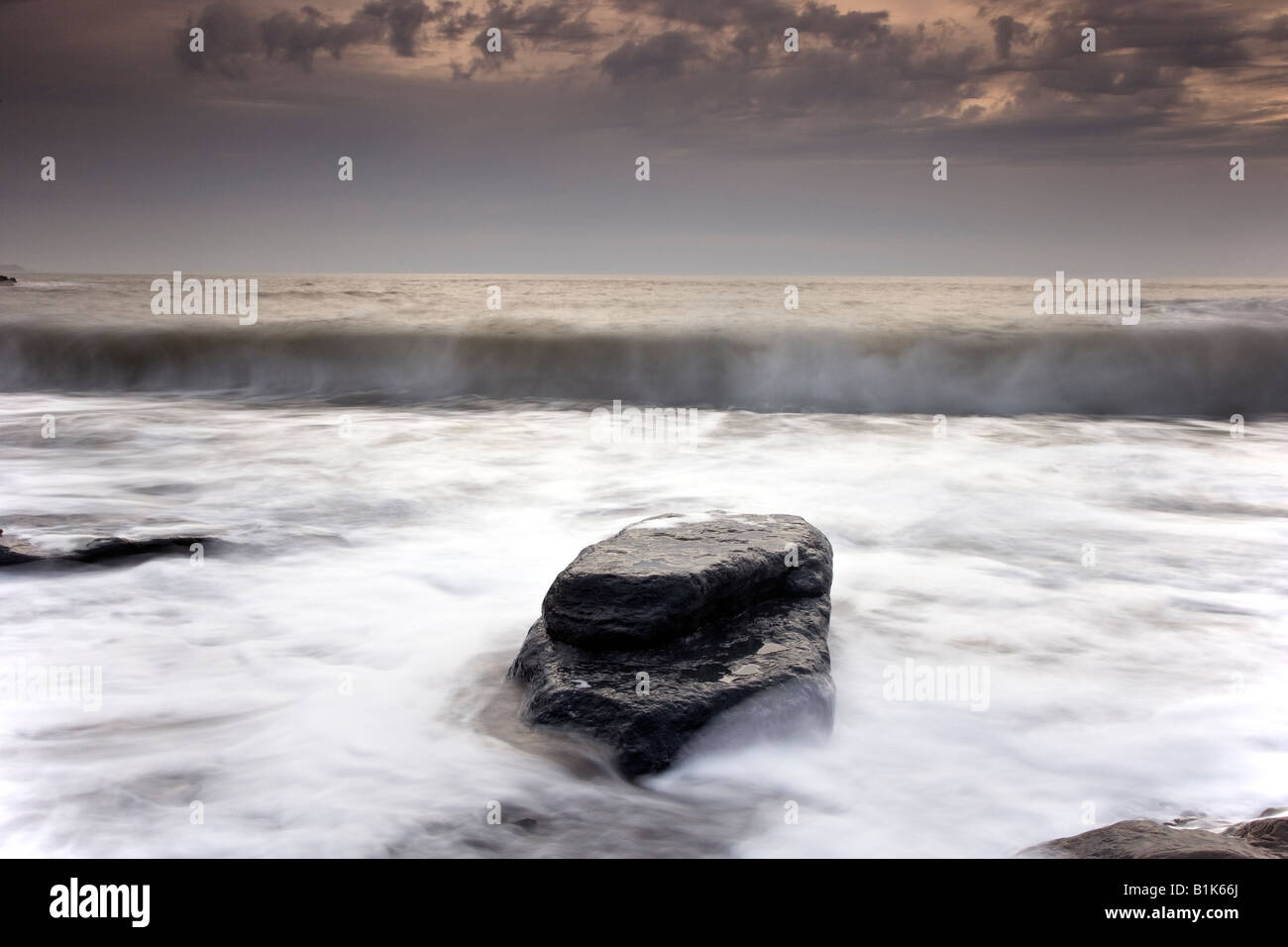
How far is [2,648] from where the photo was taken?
386 centimetres

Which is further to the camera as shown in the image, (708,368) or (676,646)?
(708,368)

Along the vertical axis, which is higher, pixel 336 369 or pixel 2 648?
pixel 336 369

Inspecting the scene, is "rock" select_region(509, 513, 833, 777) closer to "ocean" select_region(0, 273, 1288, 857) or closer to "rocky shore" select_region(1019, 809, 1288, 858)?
"ocean" select_region(0, 273, 1288, 857)

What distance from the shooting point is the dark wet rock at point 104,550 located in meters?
4.86

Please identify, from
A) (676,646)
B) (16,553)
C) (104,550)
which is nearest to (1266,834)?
(676,646)

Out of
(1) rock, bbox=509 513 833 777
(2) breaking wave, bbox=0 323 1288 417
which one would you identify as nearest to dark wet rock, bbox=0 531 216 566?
(1) rock, bbox=509 513 833 777

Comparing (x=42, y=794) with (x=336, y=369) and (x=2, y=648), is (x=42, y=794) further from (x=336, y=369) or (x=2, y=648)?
(x=336, y=369)

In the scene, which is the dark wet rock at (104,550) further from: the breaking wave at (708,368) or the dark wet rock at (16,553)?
the breaking wave at (708,368)

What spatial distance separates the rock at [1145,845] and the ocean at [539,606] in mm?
237

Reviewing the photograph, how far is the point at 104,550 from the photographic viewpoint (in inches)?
196

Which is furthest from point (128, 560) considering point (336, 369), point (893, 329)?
point (893, 329)

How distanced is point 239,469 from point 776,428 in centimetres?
551

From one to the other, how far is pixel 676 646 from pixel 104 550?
350 centimetres

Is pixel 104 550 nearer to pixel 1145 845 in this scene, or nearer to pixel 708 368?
pixel 1145 845
